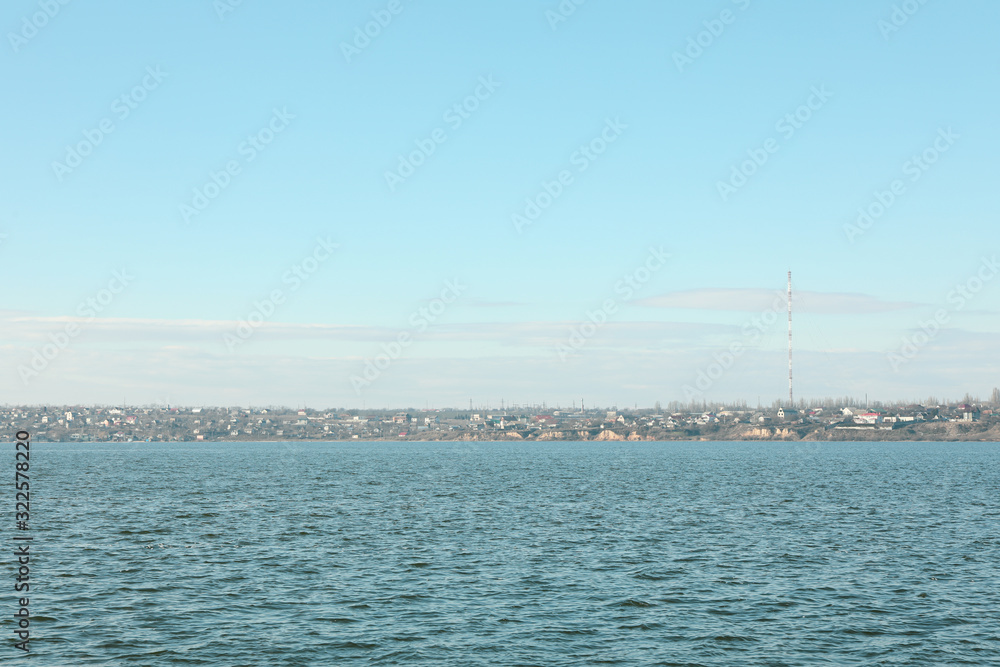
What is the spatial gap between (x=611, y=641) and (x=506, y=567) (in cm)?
1661

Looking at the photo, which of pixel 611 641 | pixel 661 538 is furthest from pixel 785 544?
pixel 611 641

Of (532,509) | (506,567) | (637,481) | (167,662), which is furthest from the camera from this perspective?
(637,481)

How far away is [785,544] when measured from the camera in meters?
59.0

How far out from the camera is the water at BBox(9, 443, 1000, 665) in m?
32.8

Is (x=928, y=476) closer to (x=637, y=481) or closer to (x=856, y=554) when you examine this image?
(x=637, y=481)

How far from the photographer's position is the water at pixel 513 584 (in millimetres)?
32812

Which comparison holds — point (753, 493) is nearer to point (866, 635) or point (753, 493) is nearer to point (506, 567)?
Answer: point (506, 567)

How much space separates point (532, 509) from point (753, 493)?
3826 centimetres

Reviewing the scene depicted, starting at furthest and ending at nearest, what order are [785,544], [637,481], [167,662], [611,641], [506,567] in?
[637,481]
[785,544]
[506,567]
[611,641]
[167,662]

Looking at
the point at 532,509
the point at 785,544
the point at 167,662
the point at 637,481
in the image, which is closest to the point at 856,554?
the point at 785,544

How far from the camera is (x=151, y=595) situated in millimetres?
41812

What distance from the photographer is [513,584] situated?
147 ft

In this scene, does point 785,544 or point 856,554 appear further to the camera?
point 785,544

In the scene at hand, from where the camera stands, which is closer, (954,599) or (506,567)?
(954,599)
